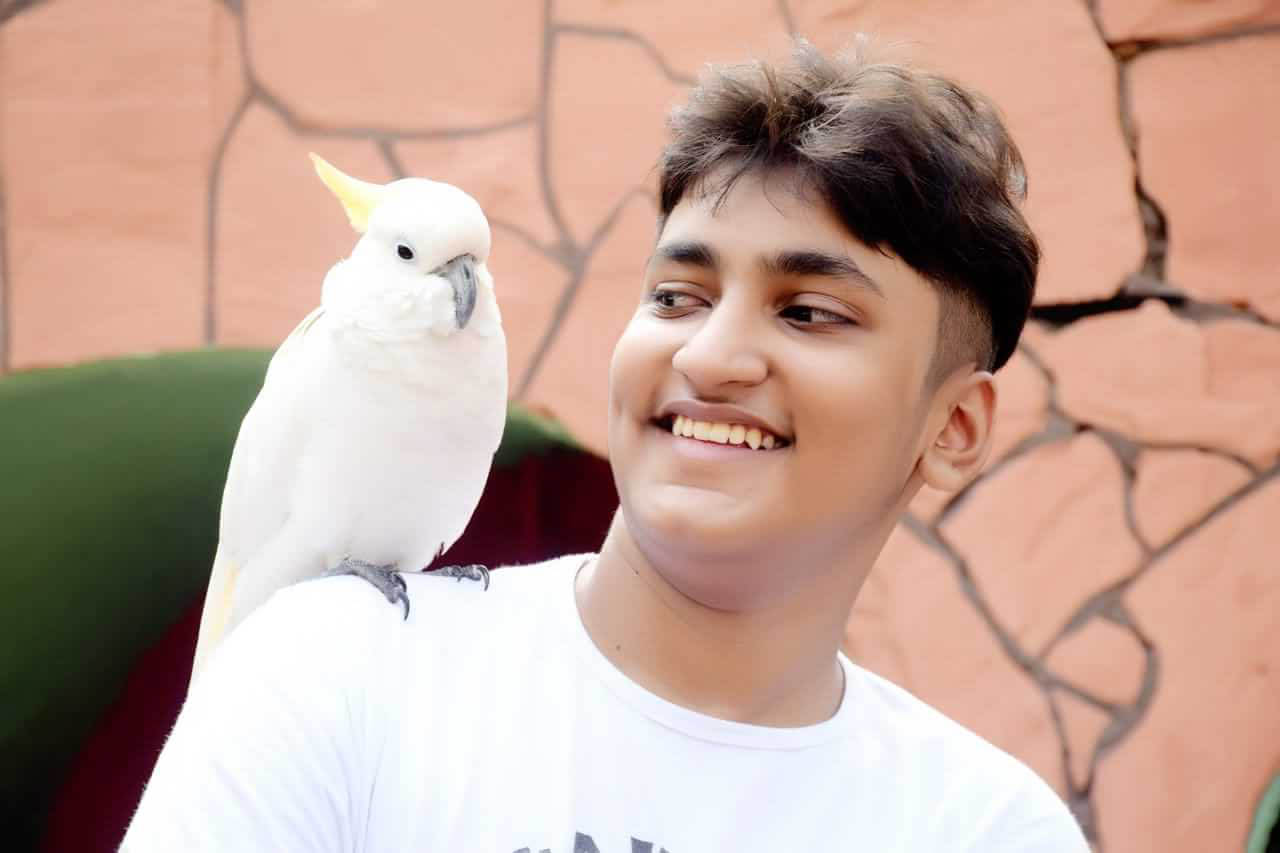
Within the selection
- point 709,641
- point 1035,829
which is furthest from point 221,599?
point 1035,829

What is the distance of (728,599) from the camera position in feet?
3.05

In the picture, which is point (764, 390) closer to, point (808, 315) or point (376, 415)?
point (808, 315)

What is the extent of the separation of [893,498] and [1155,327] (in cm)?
140

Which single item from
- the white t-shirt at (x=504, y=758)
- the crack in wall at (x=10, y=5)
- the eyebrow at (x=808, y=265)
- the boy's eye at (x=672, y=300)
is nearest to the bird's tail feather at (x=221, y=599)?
the white t-shirt at (x=504, y=758)

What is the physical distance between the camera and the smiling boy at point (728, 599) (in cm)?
84

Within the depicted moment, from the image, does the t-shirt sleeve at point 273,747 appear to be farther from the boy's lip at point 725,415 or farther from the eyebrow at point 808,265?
the eyebrow at point 808,265

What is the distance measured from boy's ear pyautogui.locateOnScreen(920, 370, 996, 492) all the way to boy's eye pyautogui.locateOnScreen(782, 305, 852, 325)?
0.16 m

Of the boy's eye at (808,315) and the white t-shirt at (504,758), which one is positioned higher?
the boy's eye at (808,315)

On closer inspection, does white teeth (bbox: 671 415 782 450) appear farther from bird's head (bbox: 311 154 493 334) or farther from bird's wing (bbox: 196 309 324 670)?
bird's wing (bbox: 196 309 324 670)

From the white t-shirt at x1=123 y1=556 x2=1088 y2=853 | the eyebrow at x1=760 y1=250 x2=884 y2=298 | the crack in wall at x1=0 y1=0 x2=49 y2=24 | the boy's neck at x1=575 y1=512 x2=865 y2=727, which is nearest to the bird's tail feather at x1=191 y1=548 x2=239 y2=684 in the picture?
the white t-shirt at x1=123 y1=556 x2=1088 y2=853

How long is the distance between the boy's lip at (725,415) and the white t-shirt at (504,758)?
210 mm

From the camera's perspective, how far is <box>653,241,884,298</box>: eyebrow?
2.94 feet

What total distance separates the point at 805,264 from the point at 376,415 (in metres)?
0.43

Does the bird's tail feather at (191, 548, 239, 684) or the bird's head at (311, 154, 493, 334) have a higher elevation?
the bird's head at (311, 154, 493, 334)
